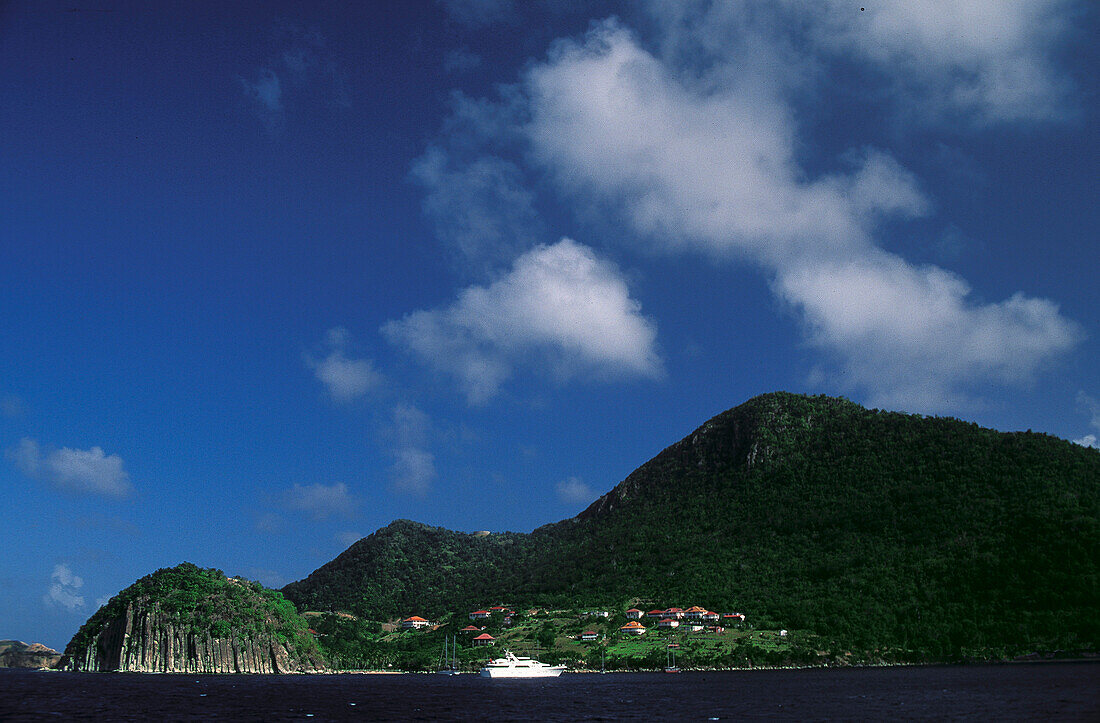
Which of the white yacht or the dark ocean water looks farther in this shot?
the white yacht

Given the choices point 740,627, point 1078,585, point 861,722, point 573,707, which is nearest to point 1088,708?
point 861,722

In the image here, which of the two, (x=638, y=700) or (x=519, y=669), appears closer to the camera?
(x=638, y=700)

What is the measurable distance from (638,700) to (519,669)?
90121mm

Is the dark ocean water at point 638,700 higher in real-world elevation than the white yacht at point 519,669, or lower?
higher

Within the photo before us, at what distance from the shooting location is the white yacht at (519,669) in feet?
604

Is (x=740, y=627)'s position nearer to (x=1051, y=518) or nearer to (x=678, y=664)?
(x=678, y=664)

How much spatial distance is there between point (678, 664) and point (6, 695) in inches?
5220

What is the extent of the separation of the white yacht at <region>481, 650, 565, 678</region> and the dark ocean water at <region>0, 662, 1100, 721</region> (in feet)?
155

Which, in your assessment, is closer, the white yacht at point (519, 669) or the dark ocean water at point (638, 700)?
the dark ocean water at point (638, 700)

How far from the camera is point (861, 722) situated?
70.2m

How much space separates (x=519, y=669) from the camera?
184625mm

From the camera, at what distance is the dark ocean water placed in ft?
257

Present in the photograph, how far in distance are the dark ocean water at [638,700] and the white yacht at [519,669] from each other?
47.2 metres

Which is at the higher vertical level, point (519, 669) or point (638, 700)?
point (638, 700)
